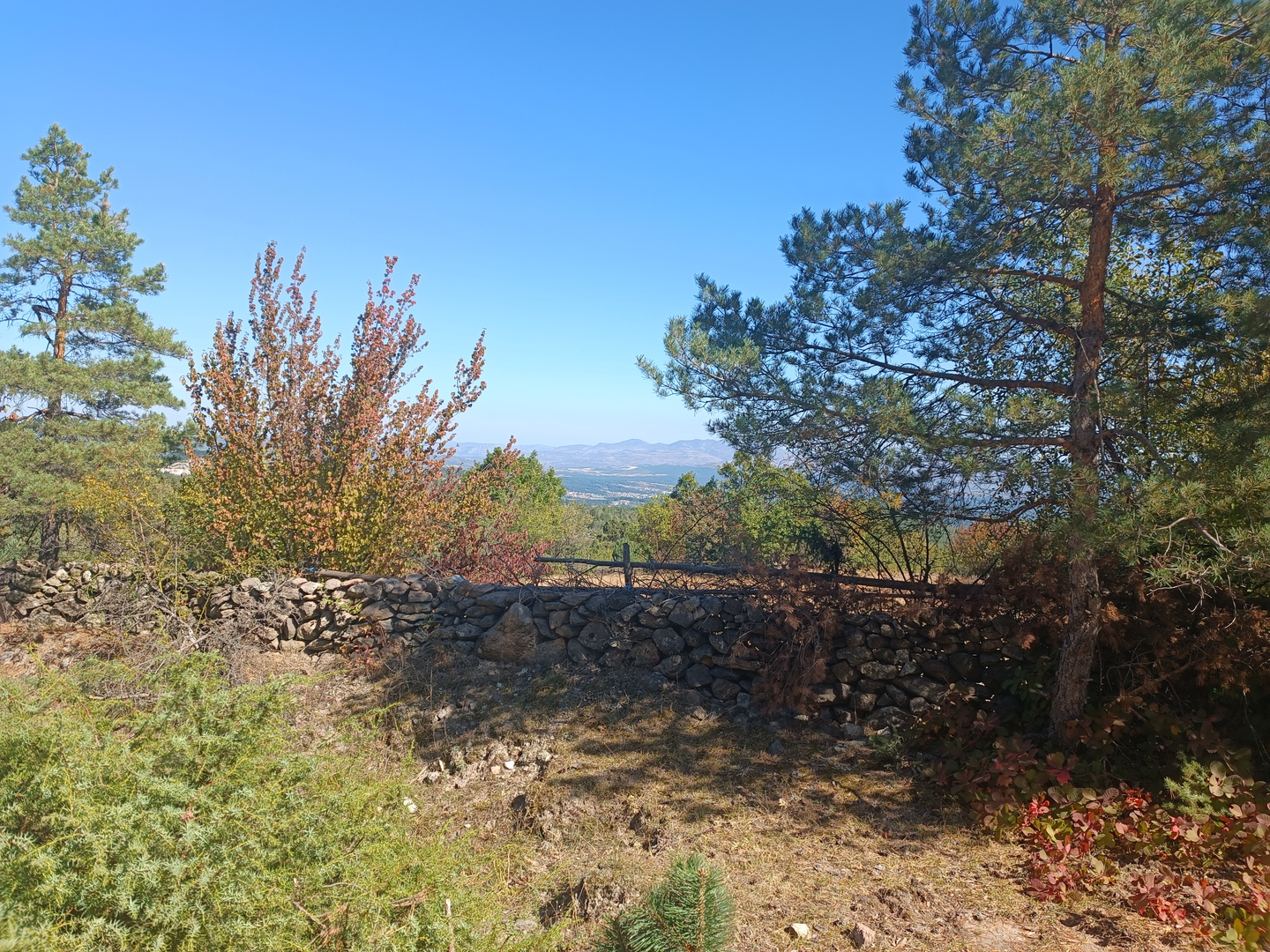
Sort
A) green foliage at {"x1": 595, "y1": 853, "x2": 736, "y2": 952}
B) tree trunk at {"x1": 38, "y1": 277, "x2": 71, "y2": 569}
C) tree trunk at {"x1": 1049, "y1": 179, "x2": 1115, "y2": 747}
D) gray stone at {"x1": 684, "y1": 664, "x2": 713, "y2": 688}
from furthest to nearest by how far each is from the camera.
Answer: tree trunk at {"x1": 38, "y1": 277, "x2": 71, "y2": 569} < gray stone at {"x1": 684, "y1": 664, "x2": 713, "y2": 688} < tree trunk at {"x1": 1049, "y1": 179, "x2": 1115, "y2": 747} < green foliage at {"x1": 595, "y1": 853, "x2": 736, "y2": 952}

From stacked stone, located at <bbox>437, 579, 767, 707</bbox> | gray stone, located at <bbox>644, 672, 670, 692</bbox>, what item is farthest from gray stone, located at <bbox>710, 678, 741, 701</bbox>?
gray stone, located at <bbox>644, 672, 670, 692</bbox>

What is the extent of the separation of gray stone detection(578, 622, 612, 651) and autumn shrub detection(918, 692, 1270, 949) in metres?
3.12

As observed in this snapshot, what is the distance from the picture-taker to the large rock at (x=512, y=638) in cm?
714

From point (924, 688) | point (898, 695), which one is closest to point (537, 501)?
point (898, 695)

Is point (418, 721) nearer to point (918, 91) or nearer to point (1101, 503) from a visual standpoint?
point (1101, 503)

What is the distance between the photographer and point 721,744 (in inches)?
227

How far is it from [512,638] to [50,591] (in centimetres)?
619

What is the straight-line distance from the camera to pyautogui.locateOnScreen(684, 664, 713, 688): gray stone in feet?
21.4

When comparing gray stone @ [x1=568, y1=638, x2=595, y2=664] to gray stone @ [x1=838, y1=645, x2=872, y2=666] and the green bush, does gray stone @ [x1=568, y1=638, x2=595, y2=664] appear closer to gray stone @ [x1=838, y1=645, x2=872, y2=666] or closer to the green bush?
gray stone @ [x1=838, y1=645, x2=872, y2=666]

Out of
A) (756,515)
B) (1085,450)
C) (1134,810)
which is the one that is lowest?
(1134,810)

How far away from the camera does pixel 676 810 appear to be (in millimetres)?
4906

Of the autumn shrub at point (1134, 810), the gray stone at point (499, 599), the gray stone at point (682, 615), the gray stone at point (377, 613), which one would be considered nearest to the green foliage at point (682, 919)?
the autumn shrub at point (1134, 810)

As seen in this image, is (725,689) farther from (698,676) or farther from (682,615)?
(682,615)

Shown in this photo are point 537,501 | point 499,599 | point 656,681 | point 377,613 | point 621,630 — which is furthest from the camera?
point 537,501
